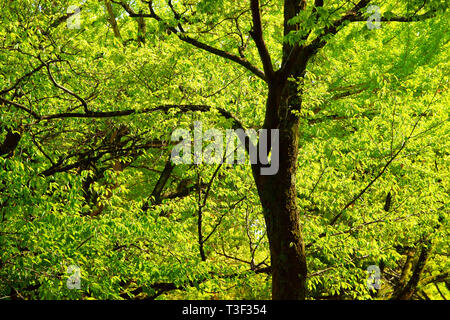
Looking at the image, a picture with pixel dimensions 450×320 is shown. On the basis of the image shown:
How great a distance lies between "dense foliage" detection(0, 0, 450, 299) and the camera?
684cm

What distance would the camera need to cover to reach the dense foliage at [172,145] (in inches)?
269

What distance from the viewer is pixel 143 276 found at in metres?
8.45

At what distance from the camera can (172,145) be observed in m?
8.80

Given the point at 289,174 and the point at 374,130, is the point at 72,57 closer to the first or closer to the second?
the point at 289,174

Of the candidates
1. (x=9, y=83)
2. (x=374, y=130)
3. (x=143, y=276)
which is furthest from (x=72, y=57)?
(x=374, y=130)
